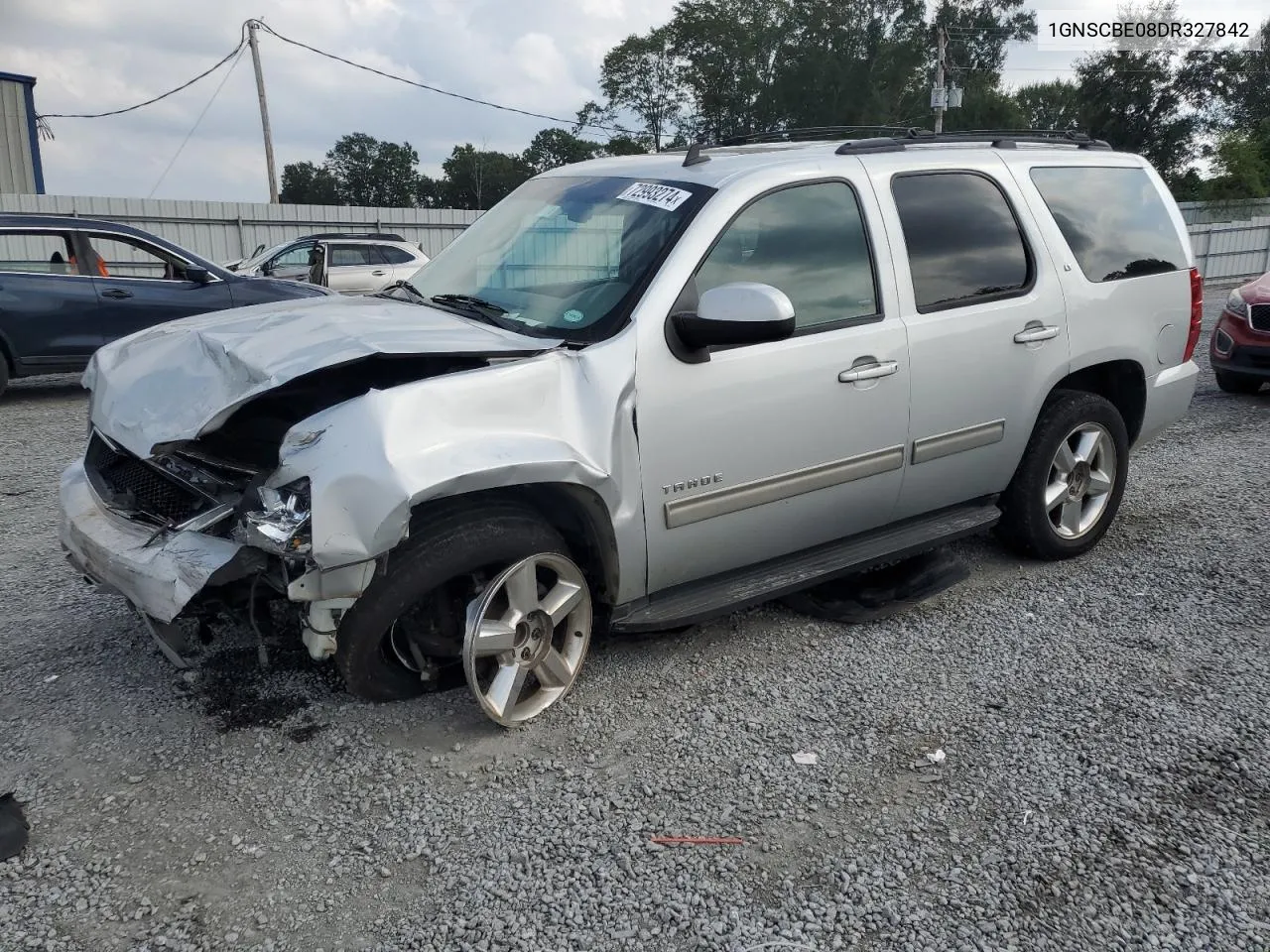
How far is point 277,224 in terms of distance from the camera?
70.1 ft

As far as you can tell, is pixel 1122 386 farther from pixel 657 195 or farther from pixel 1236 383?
pixel 1236 383

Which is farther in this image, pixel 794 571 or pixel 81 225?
pixel 81 225

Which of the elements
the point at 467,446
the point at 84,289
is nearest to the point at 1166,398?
Answer: the point at 467,446

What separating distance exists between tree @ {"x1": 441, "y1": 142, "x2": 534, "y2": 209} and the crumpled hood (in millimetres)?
53283

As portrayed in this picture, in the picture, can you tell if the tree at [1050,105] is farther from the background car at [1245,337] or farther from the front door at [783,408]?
the front door at [783,408]

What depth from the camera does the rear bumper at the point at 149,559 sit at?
281cm

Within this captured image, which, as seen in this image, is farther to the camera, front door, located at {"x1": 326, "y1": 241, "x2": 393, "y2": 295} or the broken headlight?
front door, located at {"x1": 326, "y1": 241, "x2": 393, "y2": 295}

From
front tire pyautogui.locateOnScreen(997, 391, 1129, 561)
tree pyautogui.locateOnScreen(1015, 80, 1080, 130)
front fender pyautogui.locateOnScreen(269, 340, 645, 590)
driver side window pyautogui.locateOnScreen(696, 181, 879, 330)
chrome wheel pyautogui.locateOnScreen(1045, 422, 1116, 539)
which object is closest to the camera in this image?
front fender pyautogui.locateOnScreen(269, 340, 645, 590)

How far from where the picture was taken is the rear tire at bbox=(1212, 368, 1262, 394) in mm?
9305

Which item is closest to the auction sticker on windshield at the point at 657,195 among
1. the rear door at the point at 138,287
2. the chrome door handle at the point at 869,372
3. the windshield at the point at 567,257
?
the windshield at the point at 567,257

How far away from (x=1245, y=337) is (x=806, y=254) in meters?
7.05

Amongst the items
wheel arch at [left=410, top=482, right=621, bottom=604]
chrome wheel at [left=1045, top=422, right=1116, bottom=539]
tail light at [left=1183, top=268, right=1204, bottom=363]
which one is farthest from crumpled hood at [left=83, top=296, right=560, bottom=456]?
tail light at [left=1183, top=268, right=1204, bottom=363]

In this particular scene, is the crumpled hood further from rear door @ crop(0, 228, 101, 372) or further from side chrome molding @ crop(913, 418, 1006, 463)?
rear door @ crop(0, 228, 101, 372)

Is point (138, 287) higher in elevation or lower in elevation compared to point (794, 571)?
higher
